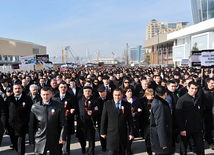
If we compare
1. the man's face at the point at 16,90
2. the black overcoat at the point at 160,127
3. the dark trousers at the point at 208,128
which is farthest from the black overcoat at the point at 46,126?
the dark trousers at the point at 208,128

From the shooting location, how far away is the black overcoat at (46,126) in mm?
3707

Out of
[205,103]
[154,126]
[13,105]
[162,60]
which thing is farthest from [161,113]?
[162,60]

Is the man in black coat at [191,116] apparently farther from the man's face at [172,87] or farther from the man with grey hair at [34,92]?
the man with grey hair at [34,92]

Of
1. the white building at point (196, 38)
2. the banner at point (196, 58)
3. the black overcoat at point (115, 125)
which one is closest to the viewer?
the black overcoat at point (115, 125)

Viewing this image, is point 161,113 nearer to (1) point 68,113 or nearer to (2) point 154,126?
(2) point 154,126

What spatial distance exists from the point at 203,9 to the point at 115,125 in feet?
176

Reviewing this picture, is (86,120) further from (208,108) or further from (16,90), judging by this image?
(208,108)

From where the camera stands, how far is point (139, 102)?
5.30 m

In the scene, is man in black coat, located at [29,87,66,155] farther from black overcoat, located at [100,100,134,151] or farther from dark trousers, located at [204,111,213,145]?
dark trousers, located at [204,111,213,145]

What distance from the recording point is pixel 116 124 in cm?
403

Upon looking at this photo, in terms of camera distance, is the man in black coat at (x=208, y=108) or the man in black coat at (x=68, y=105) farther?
the man in black coat at (x=208, y=108)

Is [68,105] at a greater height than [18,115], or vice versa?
[68,105]

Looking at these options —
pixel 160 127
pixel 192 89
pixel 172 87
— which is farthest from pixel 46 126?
Answer: pixel 172 87

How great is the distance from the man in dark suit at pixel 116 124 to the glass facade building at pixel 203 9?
51638 millimetres
